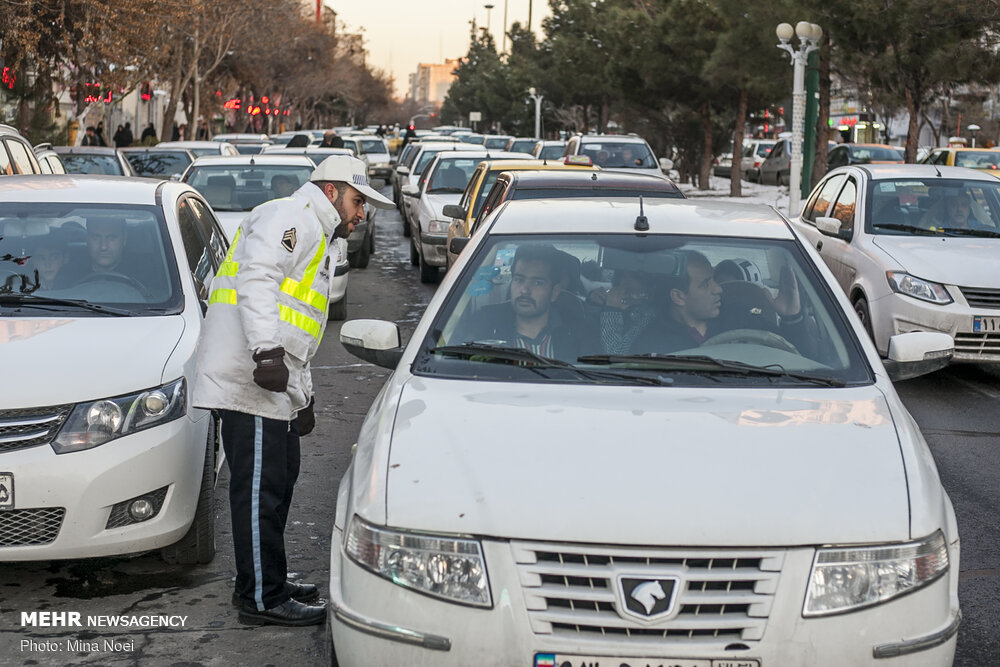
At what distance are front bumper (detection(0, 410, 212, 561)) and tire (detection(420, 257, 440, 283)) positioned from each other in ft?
36.5

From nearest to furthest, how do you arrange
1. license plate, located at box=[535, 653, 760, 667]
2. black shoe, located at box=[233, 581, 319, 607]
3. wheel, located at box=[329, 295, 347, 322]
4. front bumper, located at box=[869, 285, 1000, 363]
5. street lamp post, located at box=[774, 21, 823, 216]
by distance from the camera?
Answer: license plate, located at box=[535, 653, 760, 667], black shoe, located at box=[233, 581, 319, 607], front bumper, located at box=[869, 285, 1000, 363], wheel, located at box=[329, 295, 347, 322], street lamp post, located at box=[774, 21, 823, 216]

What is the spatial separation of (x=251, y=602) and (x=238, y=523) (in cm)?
32

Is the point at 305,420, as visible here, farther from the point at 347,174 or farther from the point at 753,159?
the point at 753,159

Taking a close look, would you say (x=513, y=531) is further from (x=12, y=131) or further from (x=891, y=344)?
(x=12, y=131)

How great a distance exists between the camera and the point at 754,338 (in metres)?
4.61

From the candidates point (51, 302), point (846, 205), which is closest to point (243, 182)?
point (846, 205)

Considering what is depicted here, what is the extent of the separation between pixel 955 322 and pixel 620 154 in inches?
531

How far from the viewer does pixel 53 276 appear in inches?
244

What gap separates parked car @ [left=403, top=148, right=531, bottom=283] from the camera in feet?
50.8

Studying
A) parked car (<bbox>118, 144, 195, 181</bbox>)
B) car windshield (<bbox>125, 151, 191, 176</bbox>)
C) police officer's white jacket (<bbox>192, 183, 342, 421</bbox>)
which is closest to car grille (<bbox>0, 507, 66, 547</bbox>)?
police officer's white jacket (<bbox>192, 183, 342, 421</bbox>)

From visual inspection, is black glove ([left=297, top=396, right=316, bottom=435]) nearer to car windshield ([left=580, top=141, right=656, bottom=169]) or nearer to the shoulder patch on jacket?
the shoulder patch on jacket

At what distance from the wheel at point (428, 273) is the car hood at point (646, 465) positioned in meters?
12.1

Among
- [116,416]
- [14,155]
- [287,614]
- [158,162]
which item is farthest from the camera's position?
[158,162]

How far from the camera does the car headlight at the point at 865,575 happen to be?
3.33 metres
